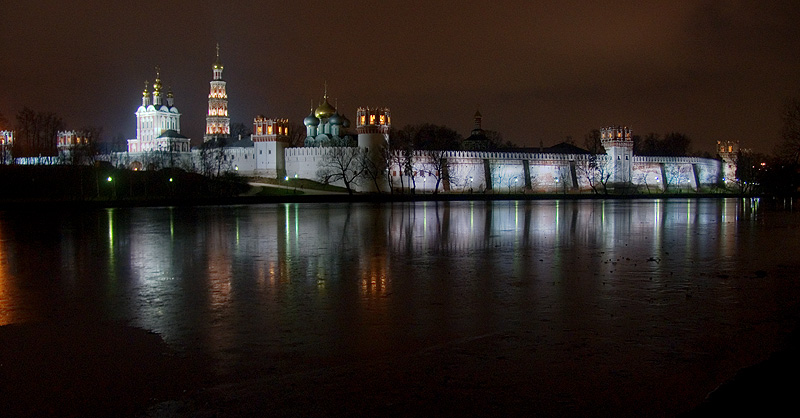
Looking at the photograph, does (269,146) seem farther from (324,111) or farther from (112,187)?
(112,187)

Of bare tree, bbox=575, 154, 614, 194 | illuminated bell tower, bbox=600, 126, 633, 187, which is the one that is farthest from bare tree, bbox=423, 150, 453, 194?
illuminated bell tower, bbox=600, 126, 633, 187

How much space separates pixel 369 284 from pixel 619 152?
7795 centimetres

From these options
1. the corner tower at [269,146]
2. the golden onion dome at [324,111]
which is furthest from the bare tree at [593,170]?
the corner tower at [269,146]

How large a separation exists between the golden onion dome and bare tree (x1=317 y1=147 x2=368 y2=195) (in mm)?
8817

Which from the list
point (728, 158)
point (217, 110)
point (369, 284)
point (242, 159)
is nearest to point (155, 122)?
point (217, 110)

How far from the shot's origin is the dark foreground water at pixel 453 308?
6.01 metres

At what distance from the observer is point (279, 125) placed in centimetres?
7900

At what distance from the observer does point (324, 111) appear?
80.6 metres

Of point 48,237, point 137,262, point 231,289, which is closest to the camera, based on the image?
point 231,289

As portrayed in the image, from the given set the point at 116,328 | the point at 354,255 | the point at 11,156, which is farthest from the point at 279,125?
the point at 116,328

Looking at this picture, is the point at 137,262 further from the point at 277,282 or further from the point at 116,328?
the point at 116,328

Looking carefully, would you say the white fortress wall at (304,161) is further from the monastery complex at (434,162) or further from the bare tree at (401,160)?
the bare tree at (401,160)

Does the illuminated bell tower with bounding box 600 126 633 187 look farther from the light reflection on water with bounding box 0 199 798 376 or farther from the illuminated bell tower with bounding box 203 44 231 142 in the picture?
the light reflection on water with bounding box 0 199 798 376

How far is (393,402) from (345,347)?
61.8 inches
